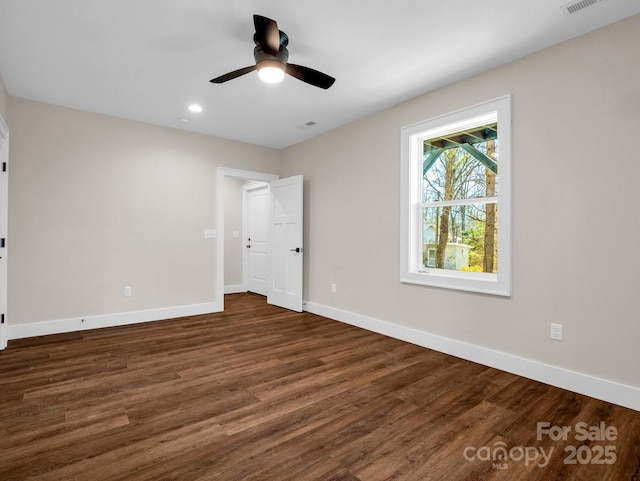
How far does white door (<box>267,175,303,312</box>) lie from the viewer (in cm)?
509

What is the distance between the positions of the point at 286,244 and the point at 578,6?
4.16 meters

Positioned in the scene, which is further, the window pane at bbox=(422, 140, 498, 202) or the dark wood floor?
the window pane at bbox=(422, 140, 498, 202)

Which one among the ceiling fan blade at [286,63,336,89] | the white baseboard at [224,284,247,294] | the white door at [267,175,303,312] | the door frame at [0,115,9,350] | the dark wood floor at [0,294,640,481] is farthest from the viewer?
the white baseboard at [224,284,247,294]

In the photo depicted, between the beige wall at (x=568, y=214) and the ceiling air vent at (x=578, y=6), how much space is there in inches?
14.8

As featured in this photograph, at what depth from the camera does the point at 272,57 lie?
7.86 ft

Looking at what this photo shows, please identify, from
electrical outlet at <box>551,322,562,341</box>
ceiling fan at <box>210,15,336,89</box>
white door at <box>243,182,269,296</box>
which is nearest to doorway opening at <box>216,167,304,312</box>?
white door at <box>243,182,269,296</box>

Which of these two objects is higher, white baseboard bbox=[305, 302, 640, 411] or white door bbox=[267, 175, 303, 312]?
white door bbox=[267, 175, 303, 312]

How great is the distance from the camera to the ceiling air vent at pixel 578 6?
2.13 meters

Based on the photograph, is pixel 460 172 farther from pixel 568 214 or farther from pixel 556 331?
pixel 556 331

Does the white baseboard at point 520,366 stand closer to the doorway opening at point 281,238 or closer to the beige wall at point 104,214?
the doorway opening at point 281,238

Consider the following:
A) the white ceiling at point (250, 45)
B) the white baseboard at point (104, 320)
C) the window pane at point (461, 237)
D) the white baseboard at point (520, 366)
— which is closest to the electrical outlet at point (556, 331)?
the white baseboard at point (520, 366)

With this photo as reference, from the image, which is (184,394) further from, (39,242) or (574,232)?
(574,232)

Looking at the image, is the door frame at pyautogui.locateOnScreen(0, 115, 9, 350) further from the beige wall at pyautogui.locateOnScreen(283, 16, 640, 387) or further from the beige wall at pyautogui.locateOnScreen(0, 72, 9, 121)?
the beige wall at pyautogui.locateOnScreen(283, 16, 640, 387)

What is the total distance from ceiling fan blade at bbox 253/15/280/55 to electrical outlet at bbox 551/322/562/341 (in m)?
2.96
